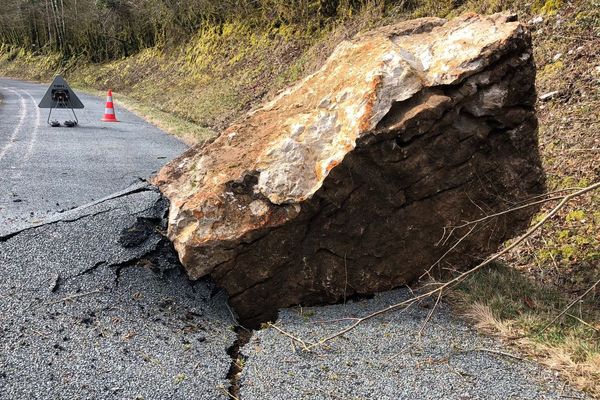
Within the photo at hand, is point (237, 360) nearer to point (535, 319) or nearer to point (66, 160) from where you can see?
point (535, 319)

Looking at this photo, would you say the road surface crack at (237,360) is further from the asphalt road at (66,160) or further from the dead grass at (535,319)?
the asphalt road at (66,160)

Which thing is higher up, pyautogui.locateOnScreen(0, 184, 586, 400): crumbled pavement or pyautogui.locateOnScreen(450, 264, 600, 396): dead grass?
pyautogui.locateOnScreen(0, 184, 586, 400): crumbled pavement

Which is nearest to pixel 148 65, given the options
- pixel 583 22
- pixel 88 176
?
pixel 88 176

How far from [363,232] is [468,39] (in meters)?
1.70

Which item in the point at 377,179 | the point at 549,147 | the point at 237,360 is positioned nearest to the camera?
the point at 237,360

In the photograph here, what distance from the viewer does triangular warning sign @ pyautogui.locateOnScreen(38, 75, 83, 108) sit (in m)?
12.9

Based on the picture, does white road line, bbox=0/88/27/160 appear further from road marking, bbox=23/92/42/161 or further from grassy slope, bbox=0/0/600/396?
grassy slope, bbox=0/0/600/396

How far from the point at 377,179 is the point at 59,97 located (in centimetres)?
1121

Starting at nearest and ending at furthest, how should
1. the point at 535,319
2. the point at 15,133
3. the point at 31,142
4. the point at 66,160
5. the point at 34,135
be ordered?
the point at 535,319 < the point at 66,160 < the point at 31,142 < the point at 34,135 < the point at 15,133

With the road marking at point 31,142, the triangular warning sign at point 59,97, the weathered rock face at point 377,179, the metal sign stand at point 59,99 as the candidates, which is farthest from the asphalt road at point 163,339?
the triangular warning sign at point 59,97

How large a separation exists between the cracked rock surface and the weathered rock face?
1.14 feet

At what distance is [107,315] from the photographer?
3805 mm

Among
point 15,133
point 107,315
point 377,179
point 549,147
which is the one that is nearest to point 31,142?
point 15,133

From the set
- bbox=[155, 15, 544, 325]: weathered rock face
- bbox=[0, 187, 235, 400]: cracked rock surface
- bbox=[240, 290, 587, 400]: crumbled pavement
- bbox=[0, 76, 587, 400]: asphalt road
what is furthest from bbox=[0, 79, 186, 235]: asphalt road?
bbox=[240, 290, 587, 400]: crumbled pavement
